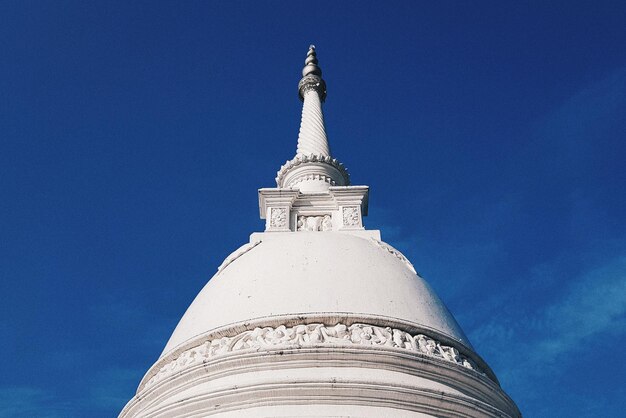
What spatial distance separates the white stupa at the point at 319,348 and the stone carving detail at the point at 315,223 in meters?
3.04

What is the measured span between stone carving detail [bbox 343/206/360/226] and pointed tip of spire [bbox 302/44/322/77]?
1000cm

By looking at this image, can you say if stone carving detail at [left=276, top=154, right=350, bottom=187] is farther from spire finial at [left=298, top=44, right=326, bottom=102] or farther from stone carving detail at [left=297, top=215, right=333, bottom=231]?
spire finial at [left=298, top=44, right=326, bottom=102]

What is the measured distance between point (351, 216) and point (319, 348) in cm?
707

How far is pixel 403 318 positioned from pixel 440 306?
168 centimetres

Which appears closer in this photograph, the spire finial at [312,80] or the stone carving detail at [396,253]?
the stone carving detail at [396,253]

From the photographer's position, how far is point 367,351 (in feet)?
35.8

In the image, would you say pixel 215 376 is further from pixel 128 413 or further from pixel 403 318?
pixel 403 318

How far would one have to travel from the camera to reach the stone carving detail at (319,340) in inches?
436

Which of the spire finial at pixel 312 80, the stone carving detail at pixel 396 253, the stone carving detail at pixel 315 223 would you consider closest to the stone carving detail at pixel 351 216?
the stone carving detail at pixel 315 223

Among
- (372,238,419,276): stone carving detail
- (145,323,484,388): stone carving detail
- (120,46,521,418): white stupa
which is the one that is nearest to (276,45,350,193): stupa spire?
(372,238,419,276): stone carving detail

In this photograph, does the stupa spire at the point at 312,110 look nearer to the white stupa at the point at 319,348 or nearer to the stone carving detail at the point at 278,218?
the stone carving detail at the point at 278,218

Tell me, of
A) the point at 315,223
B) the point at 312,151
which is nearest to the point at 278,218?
the point at 315,223

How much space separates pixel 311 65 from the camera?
26562 millimetres

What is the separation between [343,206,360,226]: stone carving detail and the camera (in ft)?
57.1
